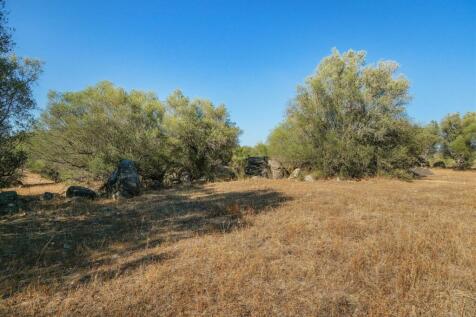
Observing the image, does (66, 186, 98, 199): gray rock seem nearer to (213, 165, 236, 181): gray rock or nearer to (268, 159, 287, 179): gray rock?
(213, 165, 236, 181): gray rock

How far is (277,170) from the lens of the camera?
22.7 m

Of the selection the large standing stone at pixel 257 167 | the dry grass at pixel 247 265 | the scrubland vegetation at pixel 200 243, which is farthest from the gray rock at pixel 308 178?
the dry grass at pixel 247 265

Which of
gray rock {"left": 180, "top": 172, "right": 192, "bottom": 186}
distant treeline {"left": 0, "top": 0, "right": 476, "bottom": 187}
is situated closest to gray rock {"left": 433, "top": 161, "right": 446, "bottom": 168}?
distant treeline {"left": 0, "top": 0, "right": 476, "bottom": 187}

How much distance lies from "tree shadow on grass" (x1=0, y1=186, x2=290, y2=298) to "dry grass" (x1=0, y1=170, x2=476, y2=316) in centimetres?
4

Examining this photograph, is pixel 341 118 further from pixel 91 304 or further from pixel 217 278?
pixel 91 304

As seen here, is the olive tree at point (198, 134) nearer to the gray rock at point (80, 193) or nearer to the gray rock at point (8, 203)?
the gray rock at point (80, 193)

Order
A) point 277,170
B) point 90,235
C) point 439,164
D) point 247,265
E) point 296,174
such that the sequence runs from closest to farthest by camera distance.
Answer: point 247,265 < point 90,235 < point 296,174 < point 277,170 < point 439,164

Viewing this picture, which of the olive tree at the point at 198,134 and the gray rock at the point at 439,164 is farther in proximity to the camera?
the gray rock at the point at 439,164

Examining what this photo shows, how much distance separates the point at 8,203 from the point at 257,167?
18.4 m

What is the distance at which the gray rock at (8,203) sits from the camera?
9.09m

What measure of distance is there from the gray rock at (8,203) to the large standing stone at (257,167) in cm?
1718

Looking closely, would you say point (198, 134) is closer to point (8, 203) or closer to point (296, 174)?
point (296, 174)

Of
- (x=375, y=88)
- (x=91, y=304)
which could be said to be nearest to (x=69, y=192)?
(x=91, y=304)

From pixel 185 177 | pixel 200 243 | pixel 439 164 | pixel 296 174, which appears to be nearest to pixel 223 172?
pixel 185 177
